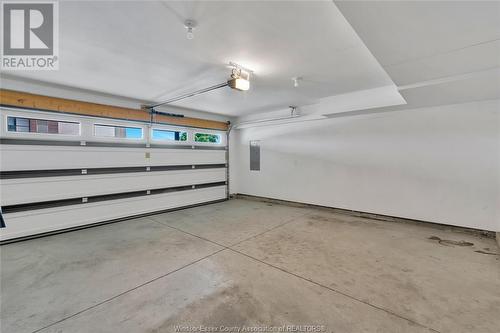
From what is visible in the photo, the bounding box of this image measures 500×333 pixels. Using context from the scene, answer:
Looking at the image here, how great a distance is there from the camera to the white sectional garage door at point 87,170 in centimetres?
318

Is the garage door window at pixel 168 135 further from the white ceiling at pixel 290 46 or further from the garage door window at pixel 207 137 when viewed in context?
the white ceiling at pixel 290 46

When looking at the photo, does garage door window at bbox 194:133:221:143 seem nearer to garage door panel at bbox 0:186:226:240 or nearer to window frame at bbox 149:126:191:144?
window frame at bbox 149:126:191:144

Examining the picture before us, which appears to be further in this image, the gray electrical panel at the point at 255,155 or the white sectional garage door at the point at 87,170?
the gray electrical panel at the point at 255,155

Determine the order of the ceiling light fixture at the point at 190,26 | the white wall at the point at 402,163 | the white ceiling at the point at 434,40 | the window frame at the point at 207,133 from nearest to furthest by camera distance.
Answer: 1. the white ceiling at the point at 434,40
2. the ceiling light fixture at the point at 190,26
3. the white wall at the point at 402,163
4. the window frame at the point at 207,133

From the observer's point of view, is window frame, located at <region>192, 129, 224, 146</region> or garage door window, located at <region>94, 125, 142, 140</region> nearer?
Answer: garage door window, located at <region>94, 125, 142, 140</region>

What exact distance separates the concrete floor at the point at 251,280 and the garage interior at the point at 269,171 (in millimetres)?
22

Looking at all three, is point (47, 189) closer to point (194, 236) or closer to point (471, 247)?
point (194, 236)

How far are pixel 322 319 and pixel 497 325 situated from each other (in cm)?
127

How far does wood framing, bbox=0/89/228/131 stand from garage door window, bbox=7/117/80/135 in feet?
0.70

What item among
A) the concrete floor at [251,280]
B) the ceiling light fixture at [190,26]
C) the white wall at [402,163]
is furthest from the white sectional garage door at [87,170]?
the ceiling light fixture at [190,26]

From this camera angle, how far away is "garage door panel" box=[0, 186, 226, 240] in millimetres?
3199

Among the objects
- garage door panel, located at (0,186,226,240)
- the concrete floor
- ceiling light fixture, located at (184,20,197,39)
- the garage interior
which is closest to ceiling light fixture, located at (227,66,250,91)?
the garage interior

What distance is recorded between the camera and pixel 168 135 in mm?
5082

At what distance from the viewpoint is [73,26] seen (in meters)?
1.92
